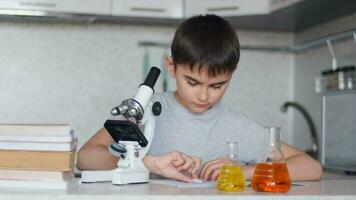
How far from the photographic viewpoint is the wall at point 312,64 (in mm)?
2625

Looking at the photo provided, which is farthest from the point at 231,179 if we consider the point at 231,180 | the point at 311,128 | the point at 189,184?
the point at 311,128

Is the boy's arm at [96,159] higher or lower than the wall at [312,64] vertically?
lower

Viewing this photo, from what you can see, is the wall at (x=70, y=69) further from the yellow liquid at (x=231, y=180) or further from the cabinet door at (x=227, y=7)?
the yellow liquid at (x=231, y=180)

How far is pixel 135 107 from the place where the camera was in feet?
4.09

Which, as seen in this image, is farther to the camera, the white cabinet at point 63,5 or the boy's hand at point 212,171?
the white cabinet at point 63,5

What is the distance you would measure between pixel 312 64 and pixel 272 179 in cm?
186

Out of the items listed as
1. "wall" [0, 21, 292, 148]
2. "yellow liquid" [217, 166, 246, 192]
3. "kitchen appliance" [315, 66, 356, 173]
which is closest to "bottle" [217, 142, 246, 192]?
"yellow liquid" [217, 166, 246, 192]

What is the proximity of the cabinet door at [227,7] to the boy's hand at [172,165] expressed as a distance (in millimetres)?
1393

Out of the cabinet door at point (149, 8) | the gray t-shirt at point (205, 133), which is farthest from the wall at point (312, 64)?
the gray t-shirt at point (205, 133)

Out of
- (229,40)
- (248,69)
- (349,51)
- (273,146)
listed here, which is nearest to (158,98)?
(229,40)

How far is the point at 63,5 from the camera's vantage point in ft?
8.48

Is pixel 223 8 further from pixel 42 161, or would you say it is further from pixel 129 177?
pixel 42 161

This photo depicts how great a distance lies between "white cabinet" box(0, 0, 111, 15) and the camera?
2549 millimetres

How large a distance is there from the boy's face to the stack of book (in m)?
0.42
